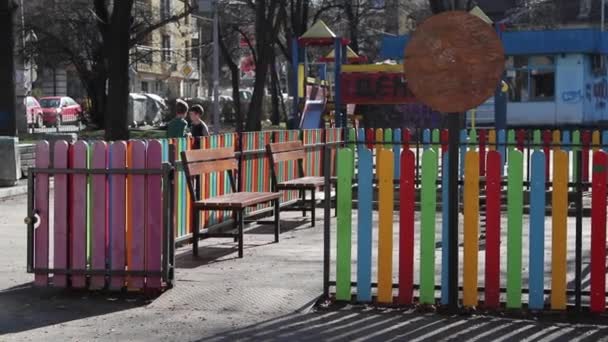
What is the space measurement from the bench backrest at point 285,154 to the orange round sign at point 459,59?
5.29m

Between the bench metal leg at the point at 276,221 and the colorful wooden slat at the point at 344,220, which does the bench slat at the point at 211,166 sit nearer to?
the bench metal leg at the point at 276,221

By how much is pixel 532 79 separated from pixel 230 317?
39.1 meters

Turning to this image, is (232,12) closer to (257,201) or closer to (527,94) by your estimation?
(527,94)

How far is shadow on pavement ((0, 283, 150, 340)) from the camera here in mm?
7203

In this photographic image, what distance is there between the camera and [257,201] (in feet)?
34.2

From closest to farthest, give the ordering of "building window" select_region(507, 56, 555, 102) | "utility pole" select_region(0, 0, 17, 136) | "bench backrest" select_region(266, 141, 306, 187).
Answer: "bench backrest" select_region(266, 141, 306, 187) → "utility pole" select_region(0, 0, 17, 136) → "building window" select_region(507, 56, 555, 102)

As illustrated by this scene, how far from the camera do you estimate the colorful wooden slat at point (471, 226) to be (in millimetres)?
7355

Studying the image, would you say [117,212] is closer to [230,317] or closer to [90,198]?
[90,198]

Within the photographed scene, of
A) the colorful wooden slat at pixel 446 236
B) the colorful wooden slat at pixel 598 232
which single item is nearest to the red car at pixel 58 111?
the colorful wooden slat at pixel 446 236

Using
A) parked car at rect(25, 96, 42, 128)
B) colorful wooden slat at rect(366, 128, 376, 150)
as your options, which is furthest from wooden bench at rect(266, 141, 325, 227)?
parked car at rect(25, 96, 42, 128)

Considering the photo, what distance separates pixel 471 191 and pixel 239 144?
5.66 m

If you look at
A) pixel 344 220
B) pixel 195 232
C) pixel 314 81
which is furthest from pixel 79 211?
pixel 314 81

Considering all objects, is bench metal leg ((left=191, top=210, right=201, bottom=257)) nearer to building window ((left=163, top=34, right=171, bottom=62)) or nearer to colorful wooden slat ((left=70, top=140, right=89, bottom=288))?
colorful wooden slat ((left=70, top=140, right=89, bottom=288))

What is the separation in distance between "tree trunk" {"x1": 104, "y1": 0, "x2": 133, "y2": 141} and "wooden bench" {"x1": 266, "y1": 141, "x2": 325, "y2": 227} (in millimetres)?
8931
